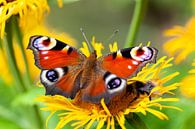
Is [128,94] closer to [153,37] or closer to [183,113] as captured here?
[183,113]

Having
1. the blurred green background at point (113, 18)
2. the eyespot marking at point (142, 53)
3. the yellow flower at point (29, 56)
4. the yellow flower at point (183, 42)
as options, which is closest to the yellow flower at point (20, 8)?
the eyespot marking at point (142, 53)

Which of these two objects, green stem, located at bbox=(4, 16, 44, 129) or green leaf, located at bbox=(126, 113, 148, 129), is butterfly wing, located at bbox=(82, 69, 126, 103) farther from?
green stem, located at bbox=(4, 16, 44, 129)

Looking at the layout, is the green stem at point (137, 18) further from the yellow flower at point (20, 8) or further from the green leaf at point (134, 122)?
the green leaf at point (134, 122)

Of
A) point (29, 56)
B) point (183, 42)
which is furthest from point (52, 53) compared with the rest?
point (29, 56)

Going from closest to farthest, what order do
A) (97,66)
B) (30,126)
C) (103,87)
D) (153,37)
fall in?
(103,87) < (97,66) < (30,126) < (153,37)

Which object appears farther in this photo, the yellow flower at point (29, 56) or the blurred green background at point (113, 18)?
the blurred green background at point (113, 18)

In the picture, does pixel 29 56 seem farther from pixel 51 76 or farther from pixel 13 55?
pixel 51 76

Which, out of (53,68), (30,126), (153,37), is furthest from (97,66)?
(153,37)
